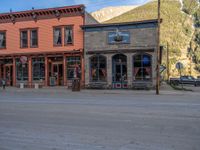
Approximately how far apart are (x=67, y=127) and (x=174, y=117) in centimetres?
394

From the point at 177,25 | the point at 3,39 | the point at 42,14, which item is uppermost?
the point at 177,25

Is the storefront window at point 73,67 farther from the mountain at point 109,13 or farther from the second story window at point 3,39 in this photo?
the mountain at point 109,13

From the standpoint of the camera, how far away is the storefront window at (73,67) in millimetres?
36938

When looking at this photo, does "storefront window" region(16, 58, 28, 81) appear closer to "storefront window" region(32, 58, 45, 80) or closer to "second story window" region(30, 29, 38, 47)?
"storefront window" region(32, 58, 45, 80)

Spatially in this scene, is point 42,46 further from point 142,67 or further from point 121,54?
point 142,67

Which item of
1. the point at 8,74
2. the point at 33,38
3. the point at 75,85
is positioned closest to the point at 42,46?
the point at 33,38

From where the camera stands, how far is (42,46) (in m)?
38.8

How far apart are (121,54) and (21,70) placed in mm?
11627

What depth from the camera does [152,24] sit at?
34.0 metres

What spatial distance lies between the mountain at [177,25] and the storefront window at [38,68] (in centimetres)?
7525

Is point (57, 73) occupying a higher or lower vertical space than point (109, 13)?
lower

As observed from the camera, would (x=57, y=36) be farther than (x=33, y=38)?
No

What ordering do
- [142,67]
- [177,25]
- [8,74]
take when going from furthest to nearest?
[177,25]
[8,74]
[142,67]

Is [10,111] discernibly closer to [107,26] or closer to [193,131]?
[193,131]
